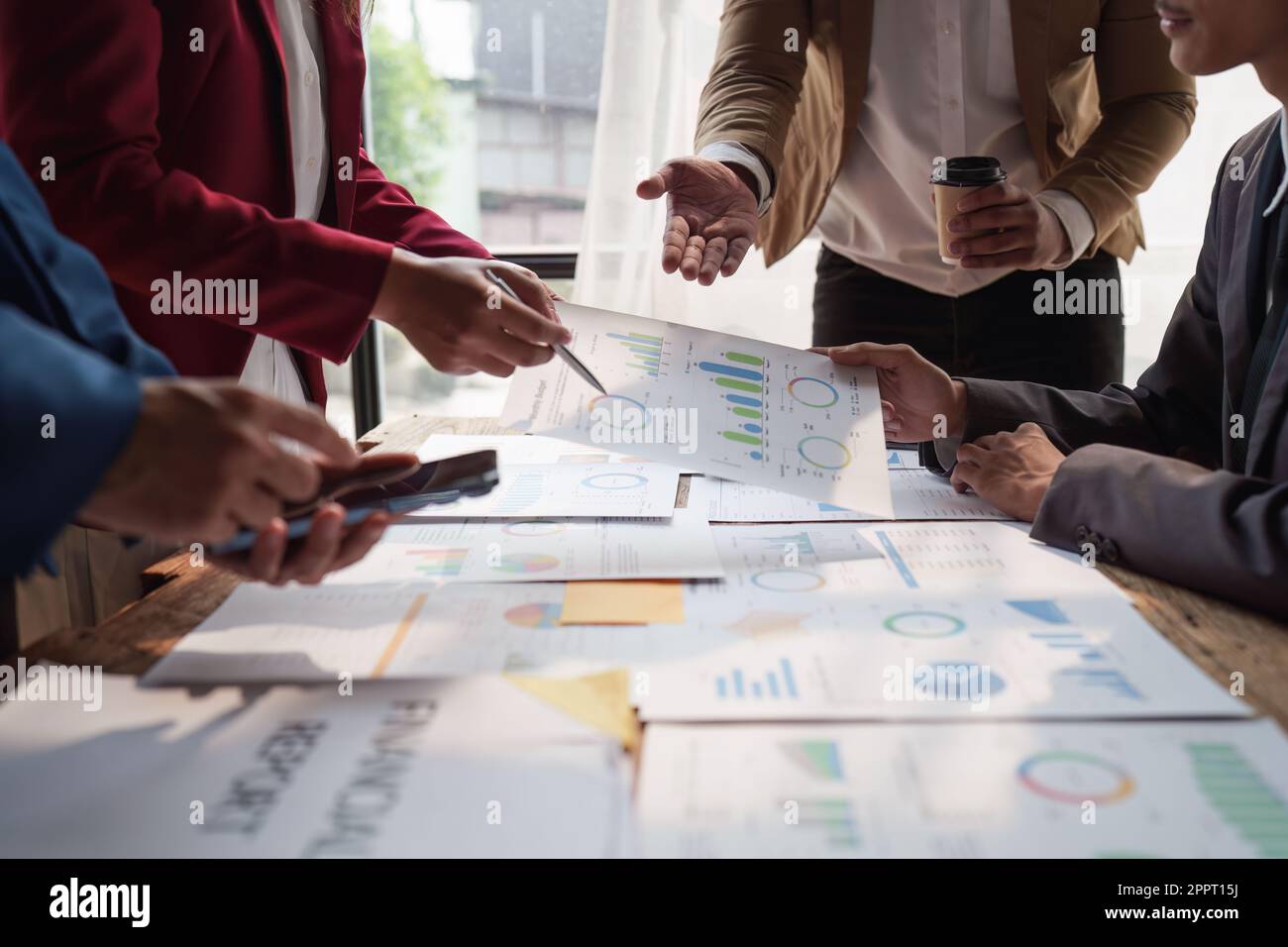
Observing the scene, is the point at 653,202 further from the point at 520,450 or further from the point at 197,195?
the point at 197,195

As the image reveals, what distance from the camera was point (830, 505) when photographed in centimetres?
118

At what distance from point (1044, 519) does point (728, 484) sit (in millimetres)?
400

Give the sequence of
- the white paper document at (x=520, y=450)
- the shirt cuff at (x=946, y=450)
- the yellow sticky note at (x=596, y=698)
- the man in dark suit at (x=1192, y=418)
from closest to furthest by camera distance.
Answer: the yellow sticky note at (x=596, y=698) < the man in dark suit at (x=1192, y=418) < the shirt cuff at (x=946, y=450) < the white paper document at (x=520, y=450)

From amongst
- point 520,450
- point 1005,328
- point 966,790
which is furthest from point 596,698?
point 1005,328

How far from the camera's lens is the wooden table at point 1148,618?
0.73m

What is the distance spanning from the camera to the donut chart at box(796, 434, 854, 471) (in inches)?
42.6

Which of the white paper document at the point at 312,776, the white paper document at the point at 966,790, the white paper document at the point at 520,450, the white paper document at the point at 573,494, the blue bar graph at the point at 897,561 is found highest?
the white paper document at the point at 520,450

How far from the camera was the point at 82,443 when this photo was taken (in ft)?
1.90

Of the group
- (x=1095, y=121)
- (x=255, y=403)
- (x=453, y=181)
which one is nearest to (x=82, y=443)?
(x=255, y=403)

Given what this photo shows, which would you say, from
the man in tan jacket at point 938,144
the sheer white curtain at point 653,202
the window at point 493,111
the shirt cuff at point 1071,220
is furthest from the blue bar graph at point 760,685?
the window at point 493,111

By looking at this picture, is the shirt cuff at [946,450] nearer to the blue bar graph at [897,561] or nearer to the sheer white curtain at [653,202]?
the blue bar graph at [897,561]

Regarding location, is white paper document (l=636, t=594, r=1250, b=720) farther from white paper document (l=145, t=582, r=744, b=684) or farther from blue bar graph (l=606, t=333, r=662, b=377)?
blue bar graph (l=606, t=333, r=662, b=377)

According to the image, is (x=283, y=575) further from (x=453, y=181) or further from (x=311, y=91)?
(x=453, y=181)

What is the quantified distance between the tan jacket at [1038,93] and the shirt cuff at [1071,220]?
18 mm
